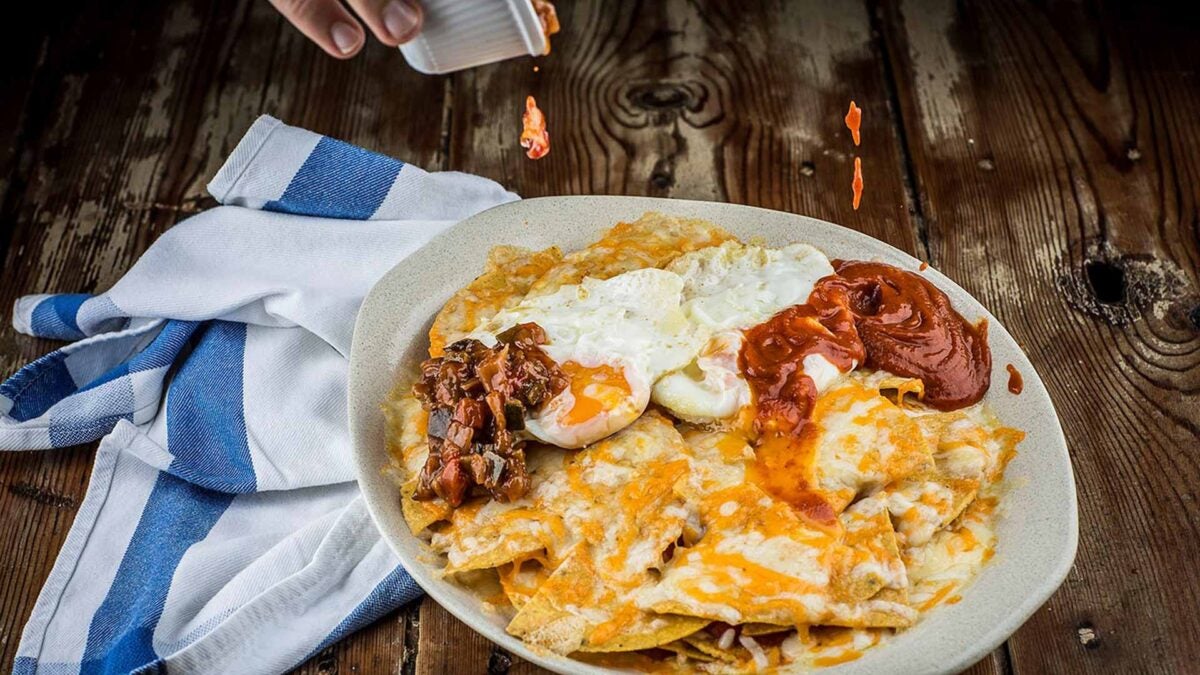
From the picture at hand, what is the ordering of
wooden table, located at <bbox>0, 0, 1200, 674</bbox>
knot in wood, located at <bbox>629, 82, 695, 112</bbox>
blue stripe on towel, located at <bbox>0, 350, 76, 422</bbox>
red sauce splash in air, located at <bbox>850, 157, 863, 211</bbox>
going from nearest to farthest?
1. wooden table, located at <bbox>0, 0, 1200, 674</bbox>
2. blue stripe on towel, located at <bbox>0, 350, 76, 422</bbox>
3. red sauce splash in air, located at <bbox>850, 157, 863, 211</bbox>
4. knot in wood, located at <bbox>629, 82, 695, 112</bbox>

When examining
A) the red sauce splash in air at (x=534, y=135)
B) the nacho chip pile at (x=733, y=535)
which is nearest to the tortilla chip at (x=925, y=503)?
the nacho chip pile at (x=733, y=535)

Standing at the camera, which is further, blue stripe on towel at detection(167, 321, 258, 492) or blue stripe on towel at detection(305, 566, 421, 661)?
blue stripe on towel at detection(167, 321, 258, 492)

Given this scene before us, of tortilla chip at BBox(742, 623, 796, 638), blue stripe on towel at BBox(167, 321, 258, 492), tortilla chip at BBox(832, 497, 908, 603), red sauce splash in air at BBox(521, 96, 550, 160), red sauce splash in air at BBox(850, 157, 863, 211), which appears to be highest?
tortilla chip at BBox(832, 497, 908, 603)

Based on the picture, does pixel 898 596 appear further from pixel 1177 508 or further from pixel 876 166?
pixel 876 166

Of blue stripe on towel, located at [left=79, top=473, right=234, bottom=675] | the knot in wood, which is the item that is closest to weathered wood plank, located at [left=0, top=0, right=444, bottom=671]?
the knot in wood

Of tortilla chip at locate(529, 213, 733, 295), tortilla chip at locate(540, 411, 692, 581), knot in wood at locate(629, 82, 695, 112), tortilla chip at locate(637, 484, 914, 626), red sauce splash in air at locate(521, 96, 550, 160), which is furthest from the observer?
knot in wood at locate(629, 82, 695, 112)

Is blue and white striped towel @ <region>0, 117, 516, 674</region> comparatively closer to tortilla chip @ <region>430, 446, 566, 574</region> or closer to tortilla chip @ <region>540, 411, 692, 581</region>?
tortilla chip @ <region>430, 446, 566, 574</region>

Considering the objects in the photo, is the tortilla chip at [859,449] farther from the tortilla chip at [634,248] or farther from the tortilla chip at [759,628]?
the tortilla chip at [634,248]
